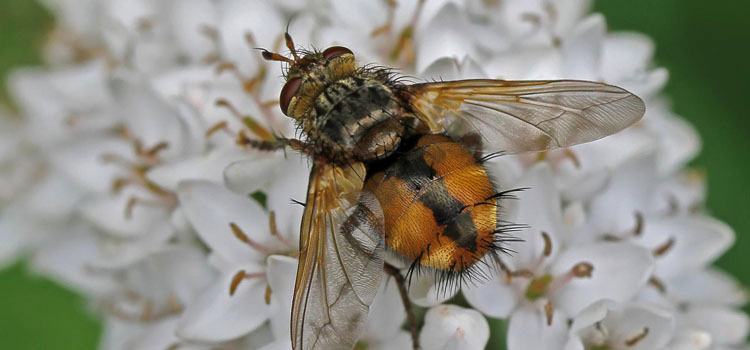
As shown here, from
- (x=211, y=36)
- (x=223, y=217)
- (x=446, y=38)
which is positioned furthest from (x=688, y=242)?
(x=211, y=36)

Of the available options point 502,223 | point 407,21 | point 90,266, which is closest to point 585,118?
point 502,223

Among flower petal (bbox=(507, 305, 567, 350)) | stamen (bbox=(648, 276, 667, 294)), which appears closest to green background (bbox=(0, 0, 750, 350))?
stamen (bbox=(648, 276, 667, 294))

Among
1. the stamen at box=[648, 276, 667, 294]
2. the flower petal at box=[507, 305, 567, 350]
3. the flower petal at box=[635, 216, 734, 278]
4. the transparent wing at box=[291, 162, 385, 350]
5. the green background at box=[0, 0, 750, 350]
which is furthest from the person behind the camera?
the green background at box=[0, 0, 750, 350]

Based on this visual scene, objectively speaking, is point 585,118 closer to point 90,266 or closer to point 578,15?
point 578,15

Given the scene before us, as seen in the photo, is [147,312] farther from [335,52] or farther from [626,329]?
[626,329]

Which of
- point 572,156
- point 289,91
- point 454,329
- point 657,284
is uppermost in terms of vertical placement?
point 289,91

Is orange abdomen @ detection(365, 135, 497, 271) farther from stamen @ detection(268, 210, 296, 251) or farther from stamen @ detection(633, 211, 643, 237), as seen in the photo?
stamen @ detection(633, 211, 643, 237)

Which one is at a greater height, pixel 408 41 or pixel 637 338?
pixel 408 41
